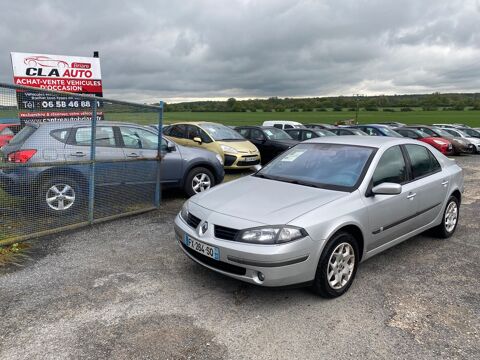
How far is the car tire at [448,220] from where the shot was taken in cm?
530

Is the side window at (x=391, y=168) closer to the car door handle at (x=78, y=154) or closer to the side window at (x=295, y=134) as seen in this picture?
the car door handle at (x=78, y=154)

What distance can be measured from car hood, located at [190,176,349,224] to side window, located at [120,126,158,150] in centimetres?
267

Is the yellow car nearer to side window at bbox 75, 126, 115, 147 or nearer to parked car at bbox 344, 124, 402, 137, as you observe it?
side window at bbox 75, 126, 115, 147

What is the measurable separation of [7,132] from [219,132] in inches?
320

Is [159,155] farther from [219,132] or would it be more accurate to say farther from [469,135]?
[469,135]

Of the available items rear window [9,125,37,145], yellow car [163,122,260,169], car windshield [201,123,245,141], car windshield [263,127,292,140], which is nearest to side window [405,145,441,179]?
rear window [9,125,37,145]

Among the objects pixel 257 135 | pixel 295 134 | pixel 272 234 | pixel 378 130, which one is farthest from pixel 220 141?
pixel 378 130

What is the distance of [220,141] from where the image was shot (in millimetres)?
11727

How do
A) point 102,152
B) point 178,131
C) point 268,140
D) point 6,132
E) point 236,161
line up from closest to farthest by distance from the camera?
1. point 6,132
2. point 102,152
3. point 236,161
4. point 178,131
5. point 268,140

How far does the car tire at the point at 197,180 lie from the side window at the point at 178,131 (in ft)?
14.8

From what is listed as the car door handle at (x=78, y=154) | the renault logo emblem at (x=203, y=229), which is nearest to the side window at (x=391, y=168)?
the renault logo emblem at (x=203, y=229)

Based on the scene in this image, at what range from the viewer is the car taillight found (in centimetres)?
457

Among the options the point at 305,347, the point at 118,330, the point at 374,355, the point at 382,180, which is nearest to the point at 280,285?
the point at 305,347

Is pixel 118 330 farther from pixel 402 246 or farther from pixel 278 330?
pixel 402 246
